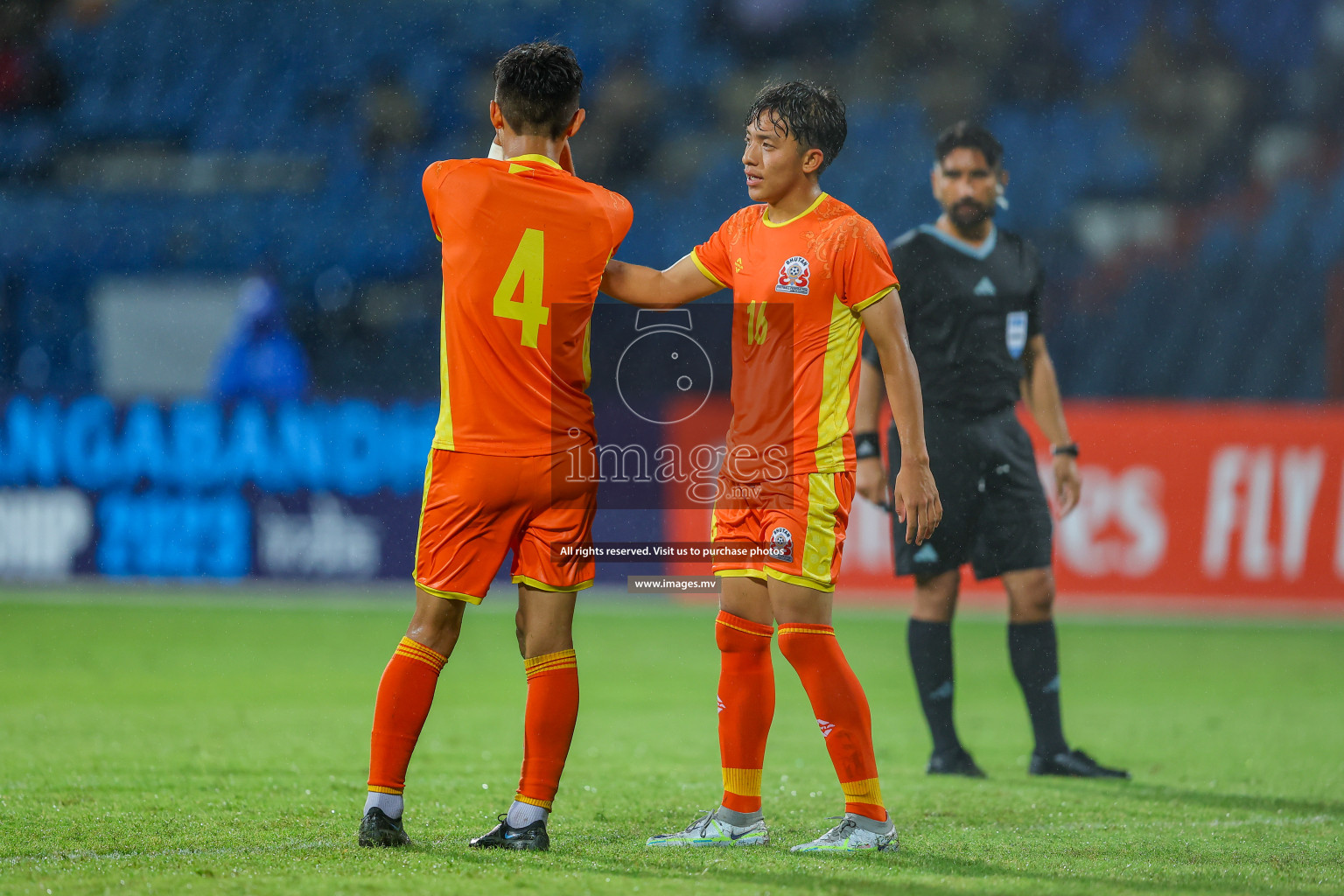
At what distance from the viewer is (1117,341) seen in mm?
12469

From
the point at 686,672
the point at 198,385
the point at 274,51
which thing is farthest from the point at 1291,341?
the point at 274,51

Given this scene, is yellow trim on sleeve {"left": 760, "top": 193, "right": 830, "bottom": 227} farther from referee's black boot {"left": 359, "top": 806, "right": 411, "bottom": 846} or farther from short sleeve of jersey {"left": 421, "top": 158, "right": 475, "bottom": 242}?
referee's black boot {"left": 359, "top": 806, "right": 411, "bottom": 846}

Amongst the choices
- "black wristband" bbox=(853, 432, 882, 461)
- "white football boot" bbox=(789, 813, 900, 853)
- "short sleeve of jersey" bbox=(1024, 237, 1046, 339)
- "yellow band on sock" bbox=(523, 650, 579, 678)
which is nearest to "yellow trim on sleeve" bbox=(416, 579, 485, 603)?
"yellow band on sock" bbox=(523, 650, 579, 678)

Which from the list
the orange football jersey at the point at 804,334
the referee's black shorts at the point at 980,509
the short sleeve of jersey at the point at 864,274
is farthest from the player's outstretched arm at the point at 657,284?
the referee's black shorts at the point at 980,509

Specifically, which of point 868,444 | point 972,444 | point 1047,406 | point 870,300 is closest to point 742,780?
point 870,300

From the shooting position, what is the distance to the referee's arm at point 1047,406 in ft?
16.8

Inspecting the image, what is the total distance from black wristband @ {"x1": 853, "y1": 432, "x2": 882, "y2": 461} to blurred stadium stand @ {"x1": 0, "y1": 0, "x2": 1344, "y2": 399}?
752 cm

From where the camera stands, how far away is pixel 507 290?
3328 mm

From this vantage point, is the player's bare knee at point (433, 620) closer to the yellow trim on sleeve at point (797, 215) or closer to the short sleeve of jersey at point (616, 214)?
the short sleeve of jersey at point (616, 214)

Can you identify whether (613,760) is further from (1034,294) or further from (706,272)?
(1034,294)

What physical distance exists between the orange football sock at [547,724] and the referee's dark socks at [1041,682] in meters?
2.14

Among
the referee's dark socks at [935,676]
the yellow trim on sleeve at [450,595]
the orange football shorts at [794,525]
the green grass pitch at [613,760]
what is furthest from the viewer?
the referee's dark socks at [935,676]

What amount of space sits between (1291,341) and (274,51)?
10.6 metres

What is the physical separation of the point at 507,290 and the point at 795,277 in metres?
0.72
